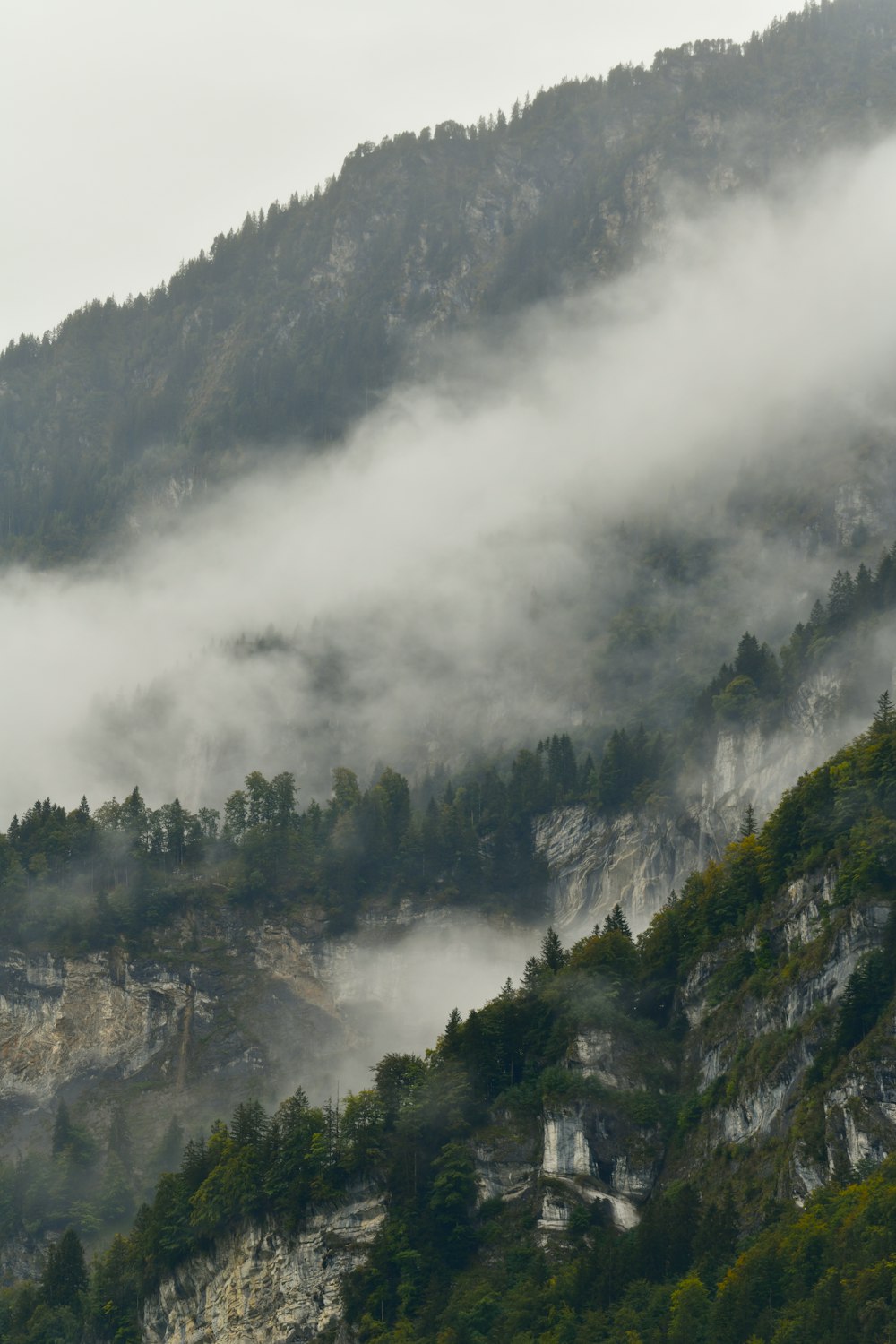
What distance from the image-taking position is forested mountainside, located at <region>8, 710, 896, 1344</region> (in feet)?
342

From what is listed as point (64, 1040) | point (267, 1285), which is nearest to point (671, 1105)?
point (267, 1285)

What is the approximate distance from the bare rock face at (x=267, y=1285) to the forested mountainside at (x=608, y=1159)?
7.4 inches

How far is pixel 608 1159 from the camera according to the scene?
407 feet

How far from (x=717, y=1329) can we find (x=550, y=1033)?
41165 mm

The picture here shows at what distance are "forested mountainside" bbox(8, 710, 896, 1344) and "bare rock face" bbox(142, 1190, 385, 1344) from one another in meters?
0.19

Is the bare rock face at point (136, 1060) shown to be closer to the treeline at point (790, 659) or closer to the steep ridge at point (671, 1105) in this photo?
the steep ridge at point (671, 1105)

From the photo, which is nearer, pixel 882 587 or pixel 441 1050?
pixel 441 1050

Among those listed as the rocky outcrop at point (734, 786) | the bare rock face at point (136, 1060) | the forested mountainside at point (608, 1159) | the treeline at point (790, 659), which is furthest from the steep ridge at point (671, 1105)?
the bare rock face at point (136, 1060)

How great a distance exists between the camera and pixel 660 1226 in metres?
110

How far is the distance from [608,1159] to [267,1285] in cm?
2601

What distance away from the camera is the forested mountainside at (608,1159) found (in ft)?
342

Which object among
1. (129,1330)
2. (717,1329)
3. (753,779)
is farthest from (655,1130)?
(753,779)

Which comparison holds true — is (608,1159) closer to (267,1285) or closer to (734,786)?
(267,1285)

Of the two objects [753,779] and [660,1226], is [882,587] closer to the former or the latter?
[753,779]
